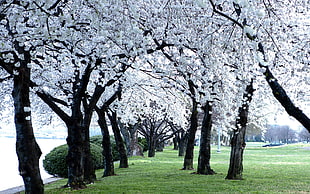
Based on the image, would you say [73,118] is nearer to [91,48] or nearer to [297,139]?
[91,48]

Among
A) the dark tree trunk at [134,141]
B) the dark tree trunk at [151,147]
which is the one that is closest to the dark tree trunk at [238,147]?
the dark tree trunk at [134,141]

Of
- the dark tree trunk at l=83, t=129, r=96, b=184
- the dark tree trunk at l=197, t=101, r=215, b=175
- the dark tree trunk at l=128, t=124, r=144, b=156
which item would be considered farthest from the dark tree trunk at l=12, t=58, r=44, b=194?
the dark tree trunk at l=128, t=124, r=144, b=156

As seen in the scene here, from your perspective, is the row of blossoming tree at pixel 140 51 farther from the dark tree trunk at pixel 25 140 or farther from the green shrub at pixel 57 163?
the green shrub at pixel 57 163

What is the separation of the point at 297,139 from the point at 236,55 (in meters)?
114

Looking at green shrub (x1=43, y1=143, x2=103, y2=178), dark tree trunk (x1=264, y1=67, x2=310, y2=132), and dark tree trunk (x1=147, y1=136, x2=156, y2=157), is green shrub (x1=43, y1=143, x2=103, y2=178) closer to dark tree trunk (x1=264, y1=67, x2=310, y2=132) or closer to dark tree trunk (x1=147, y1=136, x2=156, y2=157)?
dark tree trunk (x1=147, y1=136, x2=156, y2=157)

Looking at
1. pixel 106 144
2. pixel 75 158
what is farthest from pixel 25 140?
pixel 106 144

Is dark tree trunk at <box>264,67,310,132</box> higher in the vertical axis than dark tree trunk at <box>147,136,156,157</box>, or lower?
higher

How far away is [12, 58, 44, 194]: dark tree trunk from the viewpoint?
7.21 m

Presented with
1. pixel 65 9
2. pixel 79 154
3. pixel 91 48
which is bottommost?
pixel 79 154

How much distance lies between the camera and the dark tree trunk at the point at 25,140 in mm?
7215

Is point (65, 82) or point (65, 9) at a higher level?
point (65, 9)

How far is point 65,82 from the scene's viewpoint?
12.3 m

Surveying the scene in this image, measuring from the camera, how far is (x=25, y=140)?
7.22m

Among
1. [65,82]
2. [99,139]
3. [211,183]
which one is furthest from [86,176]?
[99,139]
